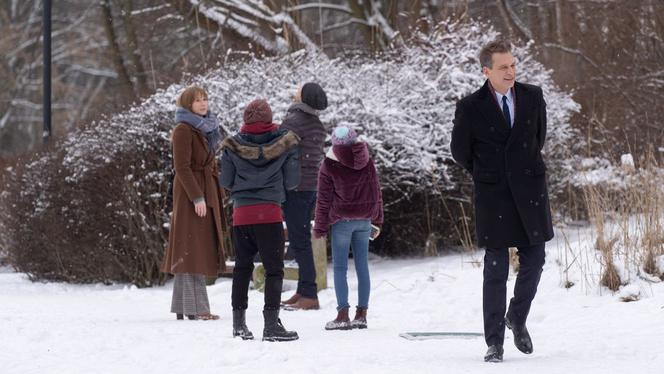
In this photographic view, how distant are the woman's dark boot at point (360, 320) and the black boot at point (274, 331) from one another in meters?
0.82

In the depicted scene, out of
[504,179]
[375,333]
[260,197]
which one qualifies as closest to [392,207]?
[375,333]

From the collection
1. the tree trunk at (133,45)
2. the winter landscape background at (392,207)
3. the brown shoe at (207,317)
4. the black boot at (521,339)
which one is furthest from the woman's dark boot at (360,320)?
the tree trunk at (133,45)

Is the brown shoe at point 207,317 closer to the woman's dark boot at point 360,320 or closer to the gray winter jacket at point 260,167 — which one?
the woman's dark boot at point 360,320

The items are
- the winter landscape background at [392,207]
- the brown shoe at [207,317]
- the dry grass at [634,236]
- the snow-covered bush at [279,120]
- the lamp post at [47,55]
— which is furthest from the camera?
the lamp post at [47,55]

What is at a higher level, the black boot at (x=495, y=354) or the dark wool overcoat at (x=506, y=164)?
the dark wool overcoat at (x=506, y=164)

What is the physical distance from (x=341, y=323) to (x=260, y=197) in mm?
1177

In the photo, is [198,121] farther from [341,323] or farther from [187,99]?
[341,323]

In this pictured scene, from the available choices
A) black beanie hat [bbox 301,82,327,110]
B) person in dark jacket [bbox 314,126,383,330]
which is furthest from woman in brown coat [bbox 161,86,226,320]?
person in dark jacket [bbox 314,126,383,330]

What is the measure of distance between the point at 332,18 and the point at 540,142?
25056mm

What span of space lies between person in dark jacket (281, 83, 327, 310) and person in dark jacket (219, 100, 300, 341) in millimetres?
1607

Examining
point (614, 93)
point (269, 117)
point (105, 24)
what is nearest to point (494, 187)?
point (269, 117)

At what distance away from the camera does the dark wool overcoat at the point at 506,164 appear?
5.84m

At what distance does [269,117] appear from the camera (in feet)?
24.3

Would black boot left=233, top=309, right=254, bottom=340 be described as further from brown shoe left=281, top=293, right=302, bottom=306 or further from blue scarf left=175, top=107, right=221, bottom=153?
brown shoe left=281, top=293, right=302, bottom=306
